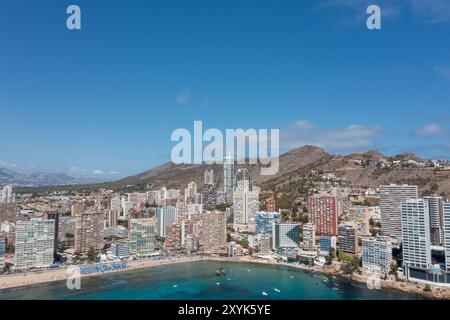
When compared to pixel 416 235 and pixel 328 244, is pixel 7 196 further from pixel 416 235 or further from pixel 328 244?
pixel 416 235

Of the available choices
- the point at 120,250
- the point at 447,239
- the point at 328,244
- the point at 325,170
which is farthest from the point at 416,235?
the point at 325,170

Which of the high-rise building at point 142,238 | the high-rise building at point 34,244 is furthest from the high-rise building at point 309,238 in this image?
the high-rise building at point 34,244

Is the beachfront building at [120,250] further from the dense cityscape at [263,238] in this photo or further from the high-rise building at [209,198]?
the high-rise building at [209,198]

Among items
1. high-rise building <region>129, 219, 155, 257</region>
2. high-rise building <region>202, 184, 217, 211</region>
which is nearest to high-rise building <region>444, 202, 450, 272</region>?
high-rise building <region>129, 219, 155, 257</region>
